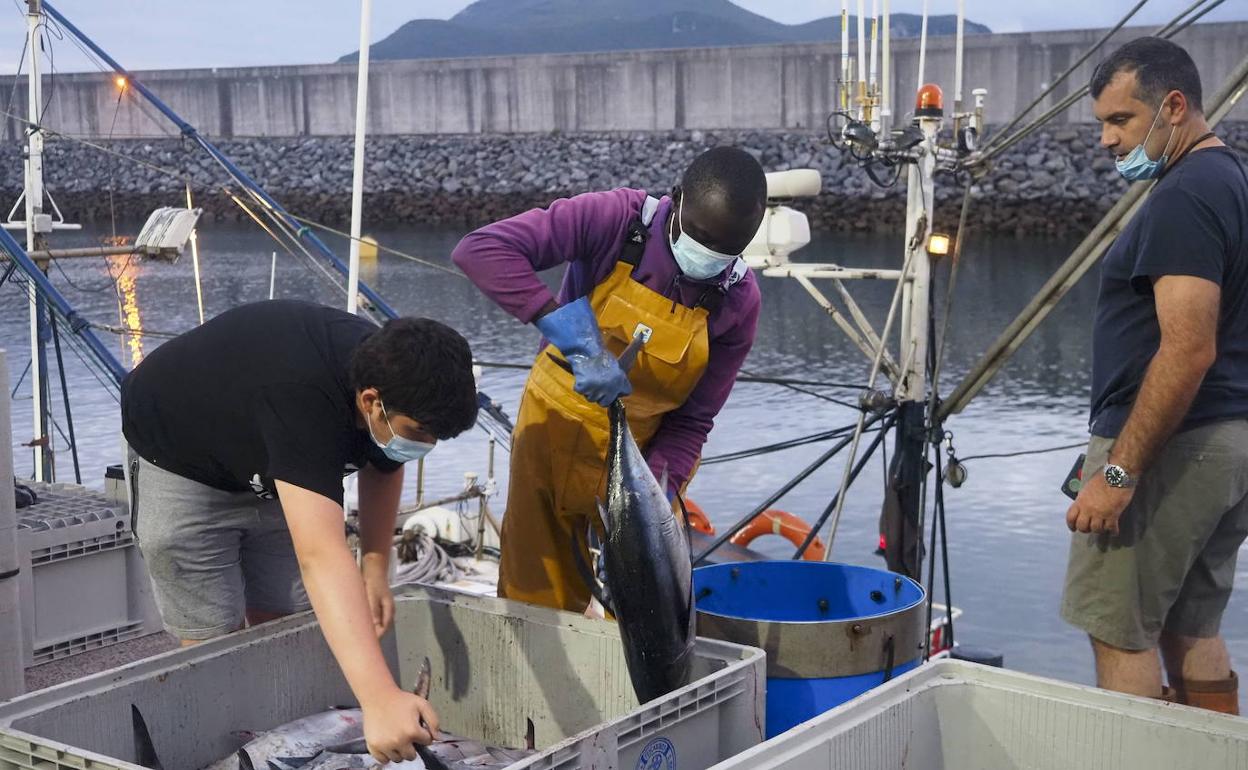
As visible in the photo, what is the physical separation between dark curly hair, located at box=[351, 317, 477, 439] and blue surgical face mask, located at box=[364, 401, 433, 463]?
0.31 ft

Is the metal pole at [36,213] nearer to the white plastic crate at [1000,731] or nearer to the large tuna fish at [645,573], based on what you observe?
the large tuna fish at [645,573]

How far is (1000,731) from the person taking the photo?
95.8 inches

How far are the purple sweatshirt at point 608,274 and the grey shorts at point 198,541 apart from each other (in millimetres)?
742

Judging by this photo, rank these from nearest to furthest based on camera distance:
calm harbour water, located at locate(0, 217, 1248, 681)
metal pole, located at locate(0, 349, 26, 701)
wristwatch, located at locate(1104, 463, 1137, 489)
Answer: wristwatch, located at locate(1104, 463, 1137, 489) → metal pole, located at locate(0, 349, 26, 701) → calm harbour water, located at locate(0, 217, 1248, 681)

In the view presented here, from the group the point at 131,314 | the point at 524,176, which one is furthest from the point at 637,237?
the point at 524,176

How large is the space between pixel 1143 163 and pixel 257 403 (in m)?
2.09

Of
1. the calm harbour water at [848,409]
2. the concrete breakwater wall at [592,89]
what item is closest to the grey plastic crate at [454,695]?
the calm harbour water at [848,409]

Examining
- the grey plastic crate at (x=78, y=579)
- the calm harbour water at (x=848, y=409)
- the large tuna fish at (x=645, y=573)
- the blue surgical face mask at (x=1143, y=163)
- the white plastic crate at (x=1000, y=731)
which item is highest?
the blue surgical face mask at (x=1143, y=163)

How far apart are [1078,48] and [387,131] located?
53.0 feet

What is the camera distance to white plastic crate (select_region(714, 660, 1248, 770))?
7.16 feet

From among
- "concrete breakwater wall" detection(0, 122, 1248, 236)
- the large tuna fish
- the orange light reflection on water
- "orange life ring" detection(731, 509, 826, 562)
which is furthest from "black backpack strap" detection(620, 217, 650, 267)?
"concrete breakwater wall" detection(0, 122, 1248, 236)

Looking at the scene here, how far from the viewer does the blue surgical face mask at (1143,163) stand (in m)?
3.05

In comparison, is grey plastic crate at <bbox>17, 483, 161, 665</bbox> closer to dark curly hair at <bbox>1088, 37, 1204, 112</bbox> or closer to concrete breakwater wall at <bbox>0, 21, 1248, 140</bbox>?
dark curly hair at <bbox>1088, 37, 1204, 112</bbox>

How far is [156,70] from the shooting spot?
3325 cm
